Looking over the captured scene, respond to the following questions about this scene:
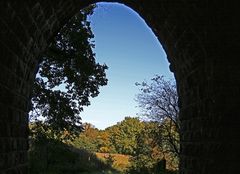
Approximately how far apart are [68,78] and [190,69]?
11866 millimetres

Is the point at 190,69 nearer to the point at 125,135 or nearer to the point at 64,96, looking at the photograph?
the point at 64,96

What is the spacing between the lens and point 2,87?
15.0 feet

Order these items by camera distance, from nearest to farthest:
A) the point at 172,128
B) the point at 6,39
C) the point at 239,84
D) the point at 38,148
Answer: the point at 6,39, the point at 239,84, the point at 38,148, the point at 172,128

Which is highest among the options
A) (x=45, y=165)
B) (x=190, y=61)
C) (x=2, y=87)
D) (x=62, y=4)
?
(x=62, y=4)

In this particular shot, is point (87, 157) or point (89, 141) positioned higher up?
point (89, 141)

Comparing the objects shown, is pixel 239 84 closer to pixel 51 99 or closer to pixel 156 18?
pixel 156 18

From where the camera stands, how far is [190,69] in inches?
266

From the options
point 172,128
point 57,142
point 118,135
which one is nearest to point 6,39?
point 57,142

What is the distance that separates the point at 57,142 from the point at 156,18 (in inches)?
550

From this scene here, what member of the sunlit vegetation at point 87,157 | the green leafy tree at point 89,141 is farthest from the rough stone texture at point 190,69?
the green leafy tree at point 89,141

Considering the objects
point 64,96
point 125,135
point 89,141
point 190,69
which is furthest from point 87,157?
point 89,141

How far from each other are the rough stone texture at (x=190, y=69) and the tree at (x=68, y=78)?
10695 millimetres

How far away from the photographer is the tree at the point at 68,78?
696 inches

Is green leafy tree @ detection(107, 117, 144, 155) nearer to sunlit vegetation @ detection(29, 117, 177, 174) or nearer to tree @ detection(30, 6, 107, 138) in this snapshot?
sunlit vegetation @ detection(29, 117, 177, 174)
